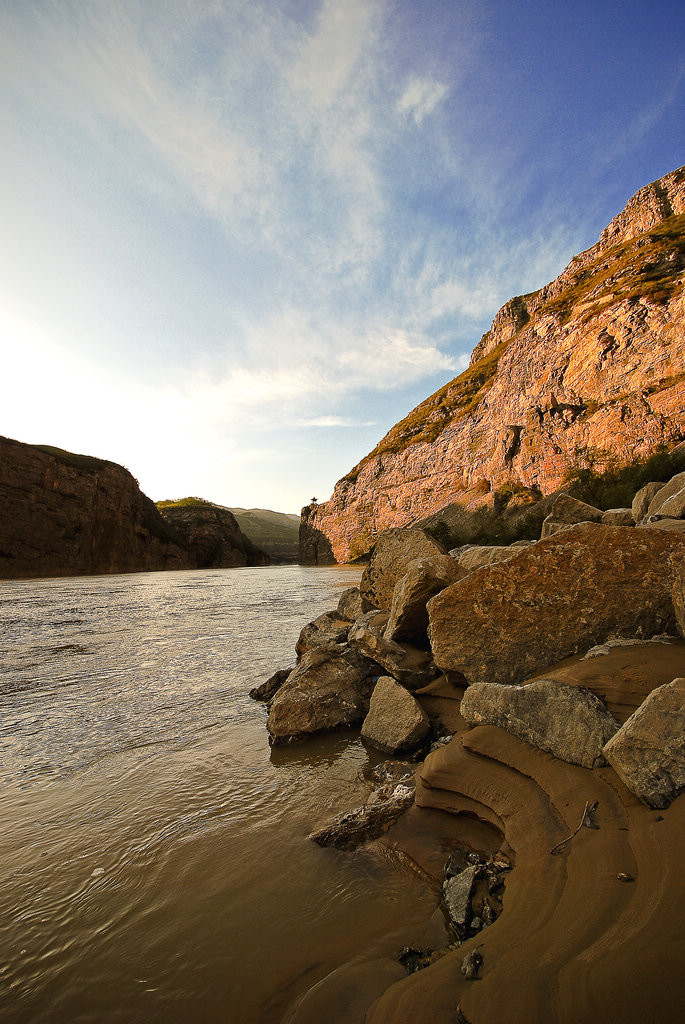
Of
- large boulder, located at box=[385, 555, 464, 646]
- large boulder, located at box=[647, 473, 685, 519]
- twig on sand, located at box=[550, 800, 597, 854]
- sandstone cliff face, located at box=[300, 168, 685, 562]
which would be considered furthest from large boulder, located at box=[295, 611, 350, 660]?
sandstone cliff face, located at box=[300, 168, 685, 562]

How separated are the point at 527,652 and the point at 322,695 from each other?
3.16m

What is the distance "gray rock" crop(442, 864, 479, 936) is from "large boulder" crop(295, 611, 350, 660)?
248 inches

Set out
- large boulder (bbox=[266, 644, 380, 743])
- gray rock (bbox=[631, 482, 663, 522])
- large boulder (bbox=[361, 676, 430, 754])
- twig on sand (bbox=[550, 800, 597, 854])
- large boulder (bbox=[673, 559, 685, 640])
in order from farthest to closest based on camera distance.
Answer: gray rock (bbox=[631, 482, 663, 522]) → large boulder (bbox=[266, 644, 380, 743]) → large boulder (bbox=[361, 676, 430, 754]) → large boulder (bbox=[673, 559, 685, 640]) → twig on sand (bbox=[550, 800, 597, 854])

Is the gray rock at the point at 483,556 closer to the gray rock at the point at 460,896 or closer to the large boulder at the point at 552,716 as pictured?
the large boulder at the point at 552,716

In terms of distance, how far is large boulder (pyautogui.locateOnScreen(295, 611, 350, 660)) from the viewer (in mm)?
9594

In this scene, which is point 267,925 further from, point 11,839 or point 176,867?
point 11,839

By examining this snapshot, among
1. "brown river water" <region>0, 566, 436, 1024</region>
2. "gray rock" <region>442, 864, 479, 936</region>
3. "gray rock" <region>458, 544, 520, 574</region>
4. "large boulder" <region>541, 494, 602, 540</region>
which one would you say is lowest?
"brown river water" <region>0, 566, 436, 1024</region>

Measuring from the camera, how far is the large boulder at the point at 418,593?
277 inches

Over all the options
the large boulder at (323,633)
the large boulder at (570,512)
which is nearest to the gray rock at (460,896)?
the large boulder at (323,633)

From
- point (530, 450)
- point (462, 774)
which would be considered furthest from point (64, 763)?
point (530, 450)

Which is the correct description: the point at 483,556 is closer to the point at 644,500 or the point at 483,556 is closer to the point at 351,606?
the point at 351,606

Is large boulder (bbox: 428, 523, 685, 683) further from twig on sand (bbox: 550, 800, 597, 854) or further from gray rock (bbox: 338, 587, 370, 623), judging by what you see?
gray rock (bbox: 338, 587, 370, 623)

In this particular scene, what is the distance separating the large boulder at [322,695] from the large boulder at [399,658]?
355 mm

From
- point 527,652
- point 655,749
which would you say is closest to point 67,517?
point 527,652
